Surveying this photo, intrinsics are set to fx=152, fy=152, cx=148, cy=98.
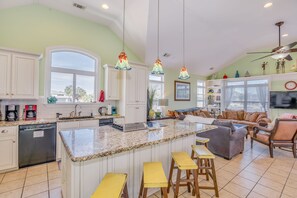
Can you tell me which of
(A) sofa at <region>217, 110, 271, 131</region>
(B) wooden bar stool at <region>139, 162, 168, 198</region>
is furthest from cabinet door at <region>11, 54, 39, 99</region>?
(A) sofa at <region>217, 110, 271, 131</region>

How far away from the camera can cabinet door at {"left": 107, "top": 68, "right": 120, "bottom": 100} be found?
4500mm

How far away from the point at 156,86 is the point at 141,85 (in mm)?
1804

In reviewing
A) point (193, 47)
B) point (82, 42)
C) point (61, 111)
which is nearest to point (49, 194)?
point (61, 111)

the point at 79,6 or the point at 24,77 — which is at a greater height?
the point at 79,6

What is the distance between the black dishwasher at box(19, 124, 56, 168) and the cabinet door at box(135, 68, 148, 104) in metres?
2.36

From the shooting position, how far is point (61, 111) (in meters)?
4.00

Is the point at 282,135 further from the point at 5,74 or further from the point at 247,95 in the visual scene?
the point at 5,74

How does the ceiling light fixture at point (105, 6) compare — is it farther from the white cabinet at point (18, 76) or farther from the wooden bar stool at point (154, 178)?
the wooden bar stool at point (154, 178)

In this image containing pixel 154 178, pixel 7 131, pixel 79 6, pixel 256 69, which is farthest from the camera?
pixel 256 69

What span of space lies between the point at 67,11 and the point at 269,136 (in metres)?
6.13

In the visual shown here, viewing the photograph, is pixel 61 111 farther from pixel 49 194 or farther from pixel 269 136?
pixel 269 136

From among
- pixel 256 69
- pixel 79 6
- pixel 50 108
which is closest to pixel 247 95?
pixel 256 69

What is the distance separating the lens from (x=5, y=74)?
3.05m

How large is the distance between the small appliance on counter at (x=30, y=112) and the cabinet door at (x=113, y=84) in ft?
5.83
